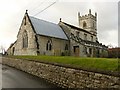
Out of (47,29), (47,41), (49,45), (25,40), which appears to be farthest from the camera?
(47,29)

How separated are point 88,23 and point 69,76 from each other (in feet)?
194

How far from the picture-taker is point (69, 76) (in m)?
15.4

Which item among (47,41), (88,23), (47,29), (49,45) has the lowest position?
(49,45)

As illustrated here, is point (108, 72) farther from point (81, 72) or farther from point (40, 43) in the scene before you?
point (40, 43)

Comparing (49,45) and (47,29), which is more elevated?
(47,29)

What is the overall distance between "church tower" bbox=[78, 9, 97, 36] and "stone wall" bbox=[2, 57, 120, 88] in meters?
50.4

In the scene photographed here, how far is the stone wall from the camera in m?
11.5

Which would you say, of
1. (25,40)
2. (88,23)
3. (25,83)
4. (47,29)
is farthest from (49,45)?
(88,23)

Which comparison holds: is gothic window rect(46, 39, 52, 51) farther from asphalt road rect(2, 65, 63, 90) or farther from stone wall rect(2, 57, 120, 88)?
asphalt road rect(2, 65, 63, 90)

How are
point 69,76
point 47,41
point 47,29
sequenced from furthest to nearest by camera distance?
point 47,29 < point 47,41 < point 69,76

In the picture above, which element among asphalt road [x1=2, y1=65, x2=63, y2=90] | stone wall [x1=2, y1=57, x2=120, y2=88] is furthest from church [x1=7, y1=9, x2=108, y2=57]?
asphalt road [x1=2, y1=65, x2=63, y2=90]

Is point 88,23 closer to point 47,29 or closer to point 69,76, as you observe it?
point 47,29

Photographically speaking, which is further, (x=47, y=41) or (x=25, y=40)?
(x=25, y=40)

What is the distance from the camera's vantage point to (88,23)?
72688 mm
